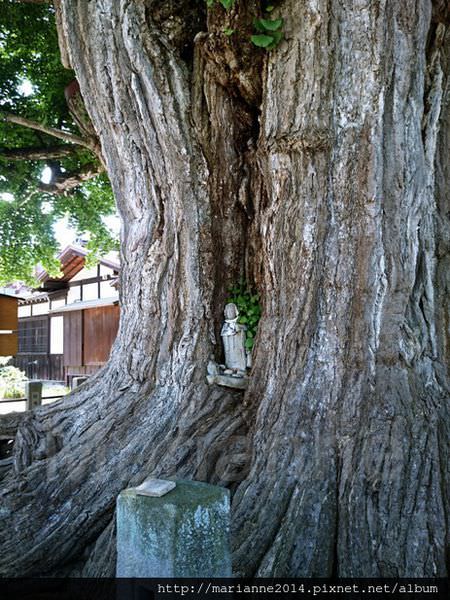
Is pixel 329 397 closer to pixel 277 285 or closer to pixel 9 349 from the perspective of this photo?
pixel 277 285

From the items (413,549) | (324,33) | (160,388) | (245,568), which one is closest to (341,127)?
(324,33)

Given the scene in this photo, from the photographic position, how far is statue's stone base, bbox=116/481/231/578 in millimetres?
1531

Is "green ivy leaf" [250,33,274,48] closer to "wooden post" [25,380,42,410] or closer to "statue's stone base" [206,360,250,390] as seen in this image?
"statue's stone base" [206,360,250,390]

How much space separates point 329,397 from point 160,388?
140 cm

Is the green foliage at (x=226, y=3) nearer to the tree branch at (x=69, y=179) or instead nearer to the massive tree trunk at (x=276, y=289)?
the massive tree trunk at (x=276, y=289)

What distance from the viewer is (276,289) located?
3.49 m

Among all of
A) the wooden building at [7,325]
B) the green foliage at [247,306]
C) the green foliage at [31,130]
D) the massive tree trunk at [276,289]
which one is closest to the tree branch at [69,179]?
the green foliage at [31,130]

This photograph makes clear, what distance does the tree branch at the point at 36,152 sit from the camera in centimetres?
744

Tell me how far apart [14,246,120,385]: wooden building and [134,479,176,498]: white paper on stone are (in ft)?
29.2

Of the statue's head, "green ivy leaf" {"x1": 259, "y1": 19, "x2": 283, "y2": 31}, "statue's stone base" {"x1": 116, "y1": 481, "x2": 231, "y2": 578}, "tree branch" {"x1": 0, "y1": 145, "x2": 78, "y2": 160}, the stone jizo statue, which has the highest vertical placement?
"tree branch" {"x1": 0, "y1": 145, "x2": 78, "y2": 160}

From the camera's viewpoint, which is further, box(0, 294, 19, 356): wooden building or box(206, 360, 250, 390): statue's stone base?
box(0, 294, 19, 356): wooden building

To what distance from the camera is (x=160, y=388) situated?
148 inches

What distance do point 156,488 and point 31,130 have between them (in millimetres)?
7768

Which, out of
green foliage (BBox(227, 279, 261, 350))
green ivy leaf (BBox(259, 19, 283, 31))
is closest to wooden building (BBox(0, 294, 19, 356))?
green foliage (BBox(227, 279, 261, 350))
